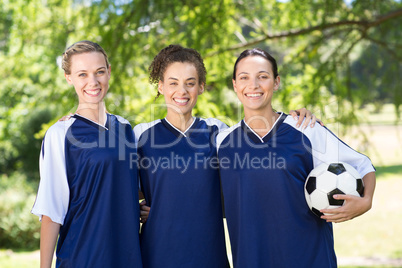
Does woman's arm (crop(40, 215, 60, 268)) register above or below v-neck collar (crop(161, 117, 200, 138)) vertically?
below

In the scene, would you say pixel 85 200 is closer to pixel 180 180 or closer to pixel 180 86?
pixel 180 180

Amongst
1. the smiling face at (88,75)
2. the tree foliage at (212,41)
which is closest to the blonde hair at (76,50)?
the smiling face at (88,75)

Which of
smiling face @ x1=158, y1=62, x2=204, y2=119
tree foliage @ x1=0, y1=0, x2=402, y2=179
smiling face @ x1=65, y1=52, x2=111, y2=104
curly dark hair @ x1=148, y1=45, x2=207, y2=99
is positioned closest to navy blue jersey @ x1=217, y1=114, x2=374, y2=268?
smiling face @ x1=158, y1=62, x2=204, y2=119

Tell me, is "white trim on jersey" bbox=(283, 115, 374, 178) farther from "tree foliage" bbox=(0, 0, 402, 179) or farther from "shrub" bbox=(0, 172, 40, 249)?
"shrub" bbox=(0, 172, 40, 249)

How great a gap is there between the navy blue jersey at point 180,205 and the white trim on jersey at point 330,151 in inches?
22.2

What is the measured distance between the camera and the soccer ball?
7.50ft

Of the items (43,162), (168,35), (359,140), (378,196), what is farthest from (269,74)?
(378,196)

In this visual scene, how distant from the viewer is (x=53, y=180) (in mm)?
2262

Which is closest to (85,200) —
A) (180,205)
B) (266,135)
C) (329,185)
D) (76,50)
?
(180,205)

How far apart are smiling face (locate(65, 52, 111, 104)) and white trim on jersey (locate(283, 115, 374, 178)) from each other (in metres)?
1.16

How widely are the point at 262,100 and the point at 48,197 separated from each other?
128 cm

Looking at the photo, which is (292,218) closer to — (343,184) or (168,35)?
(343,184)

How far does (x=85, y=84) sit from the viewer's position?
2.41 metres

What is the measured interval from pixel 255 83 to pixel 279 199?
2.19 ft
